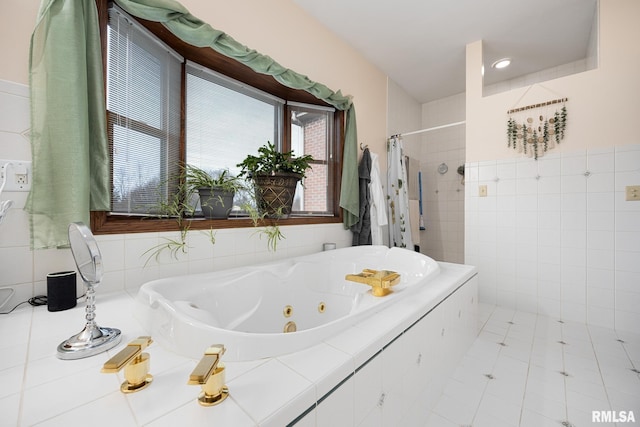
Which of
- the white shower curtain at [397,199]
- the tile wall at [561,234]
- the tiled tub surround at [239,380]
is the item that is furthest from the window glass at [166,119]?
the tile wall at [561,234]

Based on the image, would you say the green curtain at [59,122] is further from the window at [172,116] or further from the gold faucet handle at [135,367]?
the gold faucet handle at [135,367]

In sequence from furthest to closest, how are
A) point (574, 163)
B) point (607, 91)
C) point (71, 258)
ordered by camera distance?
point (574, 163) < point (607, 91) < point (71, 258)

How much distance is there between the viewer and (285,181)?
1775 millimetres

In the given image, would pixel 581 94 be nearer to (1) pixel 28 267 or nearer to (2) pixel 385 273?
(2) pixel 385 273

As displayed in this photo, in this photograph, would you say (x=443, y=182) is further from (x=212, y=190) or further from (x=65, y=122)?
(x=65, y=122)

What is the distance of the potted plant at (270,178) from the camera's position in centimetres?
174

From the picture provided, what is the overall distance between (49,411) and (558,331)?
282 cm

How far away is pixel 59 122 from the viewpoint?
101cm

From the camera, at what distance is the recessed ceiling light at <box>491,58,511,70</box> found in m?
2.77

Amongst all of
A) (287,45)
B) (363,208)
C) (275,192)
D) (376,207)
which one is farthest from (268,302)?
(287,45)

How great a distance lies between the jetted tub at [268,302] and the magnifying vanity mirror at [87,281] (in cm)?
14

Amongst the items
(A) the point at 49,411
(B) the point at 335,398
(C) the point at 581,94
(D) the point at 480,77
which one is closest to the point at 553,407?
(B) the point at 335,398

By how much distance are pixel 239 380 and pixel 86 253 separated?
528mm

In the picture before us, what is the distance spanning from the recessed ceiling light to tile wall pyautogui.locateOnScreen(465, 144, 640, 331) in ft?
4.13
